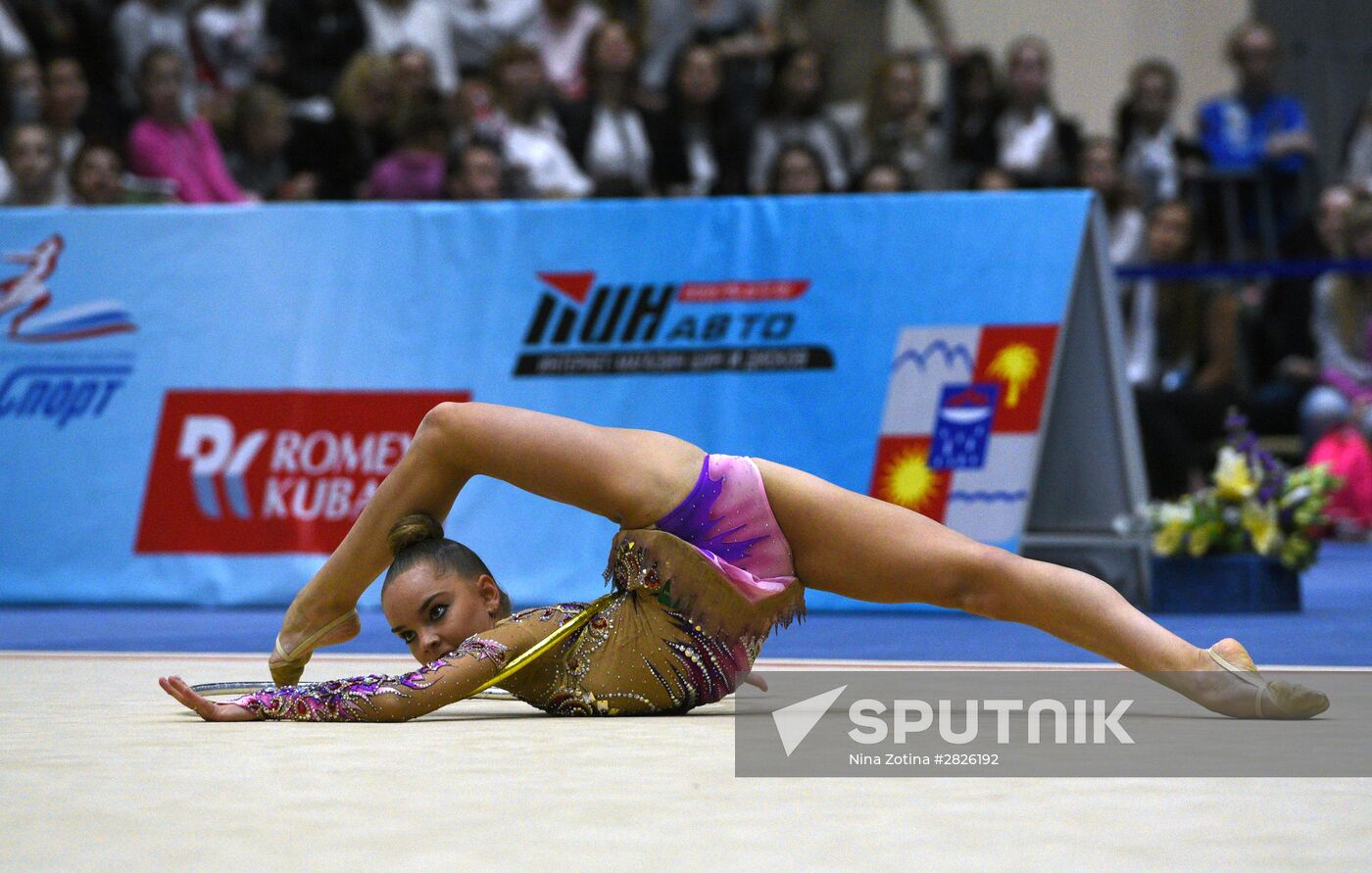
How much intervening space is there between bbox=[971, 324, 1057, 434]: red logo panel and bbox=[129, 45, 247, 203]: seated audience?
161 inches

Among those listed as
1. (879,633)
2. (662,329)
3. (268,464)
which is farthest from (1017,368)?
(268,464)

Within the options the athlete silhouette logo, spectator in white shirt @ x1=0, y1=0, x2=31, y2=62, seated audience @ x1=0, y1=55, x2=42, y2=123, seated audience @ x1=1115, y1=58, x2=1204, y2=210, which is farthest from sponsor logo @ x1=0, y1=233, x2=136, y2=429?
seated audience @ x1=1115, y1=58, x2=1204, y2=210

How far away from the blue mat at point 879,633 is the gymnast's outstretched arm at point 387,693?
4.82ft

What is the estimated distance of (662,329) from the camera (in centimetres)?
581

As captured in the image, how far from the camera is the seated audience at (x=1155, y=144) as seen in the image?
9.60 meters

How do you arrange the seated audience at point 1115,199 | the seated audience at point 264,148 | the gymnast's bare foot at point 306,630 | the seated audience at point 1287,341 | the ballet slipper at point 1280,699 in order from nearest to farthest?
the ballet slipper at point 1280,699, the gymnast's bare foot at point 306,630, the seated audience at point 264,148, the seated audience at point 1287,341, the seated audience at point 1115,199

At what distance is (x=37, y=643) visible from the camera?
4797 mm

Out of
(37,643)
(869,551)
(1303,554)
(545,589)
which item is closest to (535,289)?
(545,589)

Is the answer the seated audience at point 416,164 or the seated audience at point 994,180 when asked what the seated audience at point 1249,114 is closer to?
the seated audience at point 994,180

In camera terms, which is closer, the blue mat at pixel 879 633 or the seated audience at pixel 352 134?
the blue mat at pixel 879 633

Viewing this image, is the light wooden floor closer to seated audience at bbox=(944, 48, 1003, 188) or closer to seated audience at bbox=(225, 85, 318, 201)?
seated audience at bbox=(225, 85, 318, 201)

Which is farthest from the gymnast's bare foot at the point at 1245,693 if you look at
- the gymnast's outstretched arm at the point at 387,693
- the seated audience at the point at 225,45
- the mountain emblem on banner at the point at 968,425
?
the seated audience at the point at 225,45

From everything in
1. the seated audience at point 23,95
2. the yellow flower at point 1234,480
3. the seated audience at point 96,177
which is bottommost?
the yellow flower at point 1234,480

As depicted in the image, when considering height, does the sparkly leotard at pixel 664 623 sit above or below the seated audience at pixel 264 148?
above
